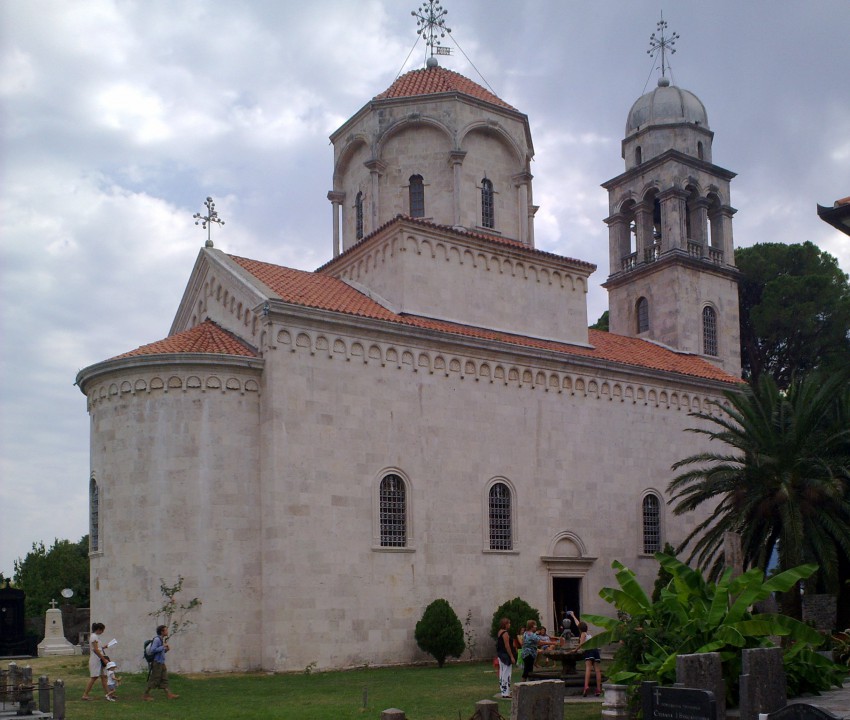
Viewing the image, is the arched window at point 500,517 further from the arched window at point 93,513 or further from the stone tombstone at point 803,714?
the stone tombstone at point 803,714

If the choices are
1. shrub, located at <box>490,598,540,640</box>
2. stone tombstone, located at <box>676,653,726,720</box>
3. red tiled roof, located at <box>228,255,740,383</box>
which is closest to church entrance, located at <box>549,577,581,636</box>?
shrub, located at <box>490,598,540,640</box>

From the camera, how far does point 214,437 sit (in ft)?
74.2

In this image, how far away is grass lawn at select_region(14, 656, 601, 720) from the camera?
1497 cm

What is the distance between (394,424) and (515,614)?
571cm

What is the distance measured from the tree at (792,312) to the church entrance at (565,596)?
21.2 m

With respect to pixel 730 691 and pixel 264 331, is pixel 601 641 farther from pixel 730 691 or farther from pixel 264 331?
pixel 264 331

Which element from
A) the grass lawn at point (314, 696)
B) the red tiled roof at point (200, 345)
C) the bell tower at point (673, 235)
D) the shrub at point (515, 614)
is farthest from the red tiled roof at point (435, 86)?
the grass lawn at point (314, 696)

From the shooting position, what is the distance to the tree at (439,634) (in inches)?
906

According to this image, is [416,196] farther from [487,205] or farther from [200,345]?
[200,345]

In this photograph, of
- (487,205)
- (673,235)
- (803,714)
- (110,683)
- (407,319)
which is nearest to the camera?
(803,714)

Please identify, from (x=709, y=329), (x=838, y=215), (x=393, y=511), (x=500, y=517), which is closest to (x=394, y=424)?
(x=393, y=511)

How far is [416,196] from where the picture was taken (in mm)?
29219

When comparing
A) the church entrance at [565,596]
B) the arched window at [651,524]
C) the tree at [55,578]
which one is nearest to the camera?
the church entrance at [565,596]

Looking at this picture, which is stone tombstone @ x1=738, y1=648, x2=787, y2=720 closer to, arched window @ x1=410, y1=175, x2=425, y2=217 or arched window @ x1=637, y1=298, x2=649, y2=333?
arched window @ x1=410, y1=175, x2=425, y2=217
